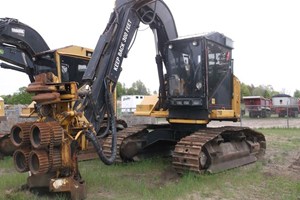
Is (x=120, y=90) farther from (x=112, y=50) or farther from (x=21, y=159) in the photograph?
(x=21, y=159)

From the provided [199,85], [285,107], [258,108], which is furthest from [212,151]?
[285,107]

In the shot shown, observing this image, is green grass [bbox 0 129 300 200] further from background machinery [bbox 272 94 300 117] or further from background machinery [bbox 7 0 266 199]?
background machinery [bbox 272 94 300 117]

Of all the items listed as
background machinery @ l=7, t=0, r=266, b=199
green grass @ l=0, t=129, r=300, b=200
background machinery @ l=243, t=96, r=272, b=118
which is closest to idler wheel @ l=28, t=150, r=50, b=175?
background machinery @ l=7, t=0, r=266, b=199

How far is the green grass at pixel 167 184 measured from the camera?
6.07 m

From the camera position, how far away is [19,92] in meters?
52.0

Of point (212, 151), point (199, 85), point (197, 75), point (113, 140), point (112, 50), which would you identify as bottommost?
point (212, 151)

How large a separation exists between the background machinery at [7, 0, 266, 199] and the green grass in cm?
30

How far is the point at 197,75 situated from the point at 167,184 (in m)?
2.47

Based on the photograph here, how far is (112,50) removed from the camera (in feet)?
22.5

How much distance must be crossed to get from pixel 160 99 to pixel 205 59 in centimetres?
159

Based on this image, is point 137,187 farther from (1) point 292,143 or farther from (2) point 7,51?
(1) point 292,143

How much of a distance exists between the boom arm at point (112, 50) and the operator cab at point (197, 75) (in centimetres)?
101

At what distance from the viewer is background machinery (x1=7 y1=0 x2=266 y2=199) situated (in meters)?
5.43

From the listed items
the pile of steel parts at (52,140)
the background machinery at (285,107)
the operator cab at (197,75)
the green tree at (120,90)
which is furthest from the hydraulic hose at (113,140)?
the green tree at (120,90)
